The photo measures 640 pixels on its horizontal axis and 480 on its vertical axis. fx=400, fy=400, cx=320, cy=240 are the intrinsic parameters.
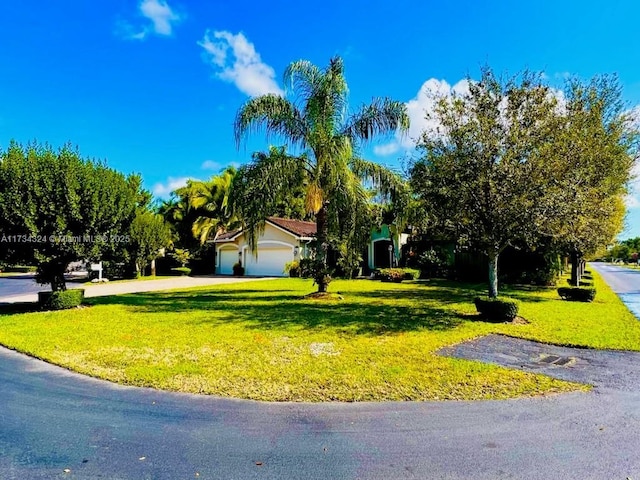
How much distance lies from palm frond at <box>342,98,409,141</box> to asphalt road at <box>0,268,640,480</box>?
1097 cm

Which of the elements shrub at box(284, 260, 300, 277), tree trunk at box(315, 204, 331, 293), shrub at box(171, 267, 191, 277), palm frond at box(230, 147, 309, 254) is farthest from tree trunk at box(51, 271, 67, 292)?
shrub at box(171, 267, 191, 277)

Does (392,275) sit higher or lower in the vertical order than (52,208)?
lower

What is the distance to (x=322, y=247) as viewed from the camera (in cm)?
1505

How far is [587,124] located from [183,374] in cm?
1384

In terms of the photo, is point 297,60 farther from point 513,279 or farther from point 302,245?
point 513,279

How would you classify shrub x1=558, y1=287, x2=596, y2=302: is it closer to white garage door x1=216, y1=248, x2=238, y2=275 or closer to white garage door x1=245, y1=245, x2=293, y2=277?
white garage door x1=245, y1=245, x2=293, y2=277

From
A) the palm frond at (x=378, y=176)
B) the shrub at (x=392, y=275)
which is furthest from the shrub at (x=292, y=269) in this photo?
the palm frond at (x=378, y=176)

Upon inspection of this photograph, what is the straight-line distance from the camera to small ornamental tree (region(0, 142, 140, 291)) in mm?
11211

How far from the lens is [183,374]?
19.5 ft

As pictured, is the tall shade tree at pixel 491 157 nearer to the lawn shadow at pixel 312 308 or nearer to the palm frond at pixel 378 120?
the lawn shadow at pixel 312 308

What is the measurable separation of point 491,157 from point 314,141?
21.0 feet

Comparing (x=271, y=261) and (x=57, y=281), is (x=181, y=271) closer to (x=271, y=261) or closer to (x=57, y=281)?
(x=271, y=261)

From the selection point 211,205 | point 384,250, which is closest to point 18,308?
point 384,250

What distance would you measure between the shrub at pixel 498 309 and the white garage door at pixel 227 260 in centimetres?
2253
